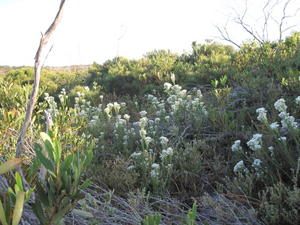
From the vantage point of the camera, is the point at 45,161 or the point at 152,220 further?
the point at 152,220

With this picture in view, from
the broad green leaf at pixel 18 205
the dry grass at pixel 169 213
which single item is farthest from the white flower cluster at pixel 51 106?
the broad green leaf at pixel 18 205

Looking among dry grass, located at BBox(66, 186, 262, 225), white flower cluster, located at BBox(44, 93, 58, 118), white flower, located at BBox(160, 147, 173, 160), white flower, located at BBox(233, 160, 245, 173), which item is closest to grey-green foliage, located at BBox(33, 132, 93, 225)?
dry grass, located at BBox(66, 186, 262, 225)

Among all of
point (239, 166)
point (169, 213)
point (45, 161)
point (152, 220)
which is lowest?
point (169, 213)

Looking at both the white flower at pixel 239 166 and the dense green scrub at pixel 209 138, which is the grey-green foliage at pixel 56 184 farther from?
the white flower at pixel 239 166

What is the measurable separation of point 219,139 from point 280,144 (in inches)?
47.3

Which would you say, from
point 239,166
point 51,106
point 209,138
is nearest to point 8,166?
point 239,166

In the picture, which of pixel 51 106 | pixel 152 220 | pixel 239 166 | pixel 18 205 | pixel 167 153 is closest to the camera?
pixel 18 205

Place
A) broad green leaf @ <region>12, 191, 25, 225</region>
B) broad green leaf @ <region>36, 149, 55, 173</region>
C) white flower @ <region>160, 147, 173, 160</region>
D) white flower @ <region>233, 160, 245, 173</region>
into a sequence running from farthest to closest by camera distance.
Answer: white flower @ <region>160, 147, 173, 160</region>, white flower @ <region>233, 160, 245, 173</region>, broad green leaf @ <region>36, 149, 55, 173</region>, broad green leaf @ <region>12, 191, 25, 225</region>

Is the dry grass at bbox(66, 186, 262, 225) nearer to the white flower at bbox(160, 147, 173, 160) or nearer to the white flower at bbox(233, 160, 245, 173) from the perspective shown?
the white flower at bbox(233, 160, 245, 173)

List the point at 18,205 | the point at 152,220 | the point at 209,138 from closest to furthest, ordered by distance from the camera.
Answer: the point at 18,205 → the point at 152,220 → the point at 209,138

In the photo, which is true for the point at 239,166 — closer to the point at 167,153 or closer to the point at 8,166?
the point at 167,153

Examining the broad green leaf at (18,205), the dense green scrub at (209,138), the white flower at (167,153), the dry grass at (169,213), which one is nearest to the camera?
the broad green leaf at (18,205)

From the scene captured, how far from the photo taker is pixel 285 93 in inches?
177

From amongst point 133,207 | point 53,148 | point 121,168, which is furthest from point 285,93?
point 53,148
